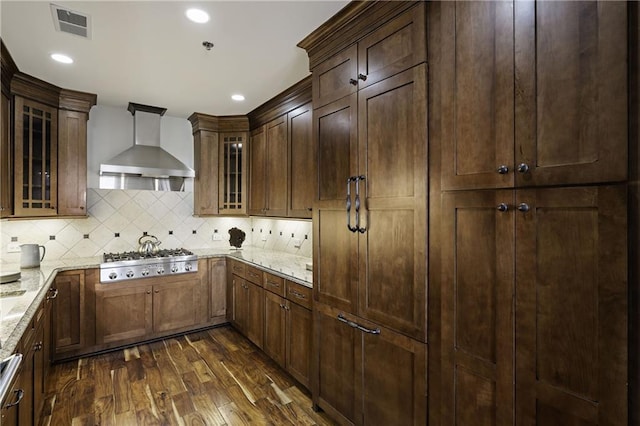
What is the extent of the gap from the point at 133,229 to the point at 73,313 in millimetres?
1110

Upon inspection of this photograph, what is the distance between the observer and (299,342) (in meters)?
2.53

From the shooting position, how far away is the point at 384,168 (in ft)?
5.52

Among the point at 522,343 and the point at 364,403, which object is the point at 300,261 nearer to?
the point at 364,403

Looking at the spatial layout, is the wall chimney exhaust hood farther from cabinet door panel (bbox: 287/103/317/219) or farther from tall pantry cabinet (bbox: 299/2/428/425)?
tall pantry cabinet (bbox: 299/2/428/425)

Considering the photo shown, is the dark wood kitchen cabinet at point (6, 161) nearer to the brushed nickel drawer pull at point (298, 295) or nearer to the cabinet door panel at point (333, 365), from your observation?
the brushed nickel drawer pull at point (298, 295)

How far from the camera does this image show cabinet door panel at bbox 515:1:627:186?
3.12ft

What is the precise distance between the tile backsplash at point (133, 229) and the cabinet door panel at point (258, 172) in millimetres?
395

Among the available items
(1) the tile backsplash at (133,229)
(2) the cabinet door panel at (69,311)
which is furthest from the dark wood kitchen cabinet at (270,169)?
(2) the cabinet door panel at (69,311)

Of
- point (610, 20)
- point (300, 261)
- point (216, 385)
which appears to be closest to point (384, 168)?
point (610, 20)

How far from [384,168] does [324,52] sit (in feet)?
3.18

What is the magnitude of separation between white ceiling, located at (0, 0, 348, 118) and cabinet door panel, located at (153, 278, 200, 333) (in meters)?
2.07

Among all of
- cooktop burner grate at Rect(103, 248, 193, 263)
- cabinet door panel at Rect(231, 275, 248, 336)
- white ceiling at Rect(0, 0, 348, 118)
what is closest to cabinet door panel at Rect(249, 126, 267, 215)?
white ceiling at Rect(0, 0, 348, 118)

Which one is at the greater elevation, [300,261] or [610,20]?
[610,20]

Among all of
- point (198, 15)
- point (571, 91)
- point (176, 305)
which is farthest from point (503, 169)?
point (176, 305)
